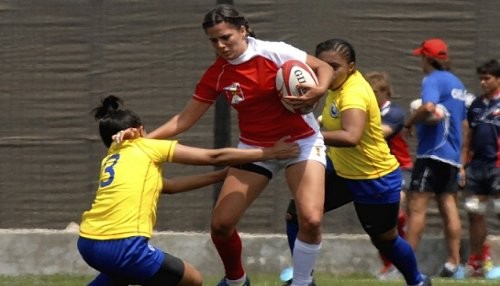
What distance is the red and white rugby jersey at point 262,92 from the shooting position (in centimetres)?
862

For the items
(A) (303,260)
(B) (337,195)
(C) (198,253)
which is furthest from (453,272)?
(A) (303,260)

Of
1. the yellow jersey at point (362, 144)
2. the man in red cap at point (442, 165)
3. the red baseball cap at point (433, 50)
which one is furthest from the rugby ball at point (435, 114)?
the yellow jersey at point (362, 144)

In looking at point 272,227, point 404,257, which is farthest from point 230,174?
point 272,227

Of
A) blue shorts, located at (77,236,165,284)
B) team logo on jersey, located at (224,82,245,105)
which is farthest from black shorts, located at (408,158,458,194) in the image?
blue shorts, located at (77,236,165,284)

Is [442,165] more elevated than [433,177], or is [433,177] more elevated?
[442,165]

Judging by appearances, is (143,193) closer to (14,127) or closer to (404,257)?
(404,257)

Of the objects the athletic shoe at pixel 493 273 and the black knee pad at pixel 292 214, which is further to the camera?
the athletic shoe at pixel 493 273

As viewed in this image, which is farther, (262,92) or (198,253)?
(198,253)

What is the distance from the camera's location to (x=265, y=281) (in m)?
10.5

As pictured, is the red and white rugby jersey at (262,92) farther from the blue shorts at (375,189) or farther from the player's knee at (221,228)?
the blue shorts at (375,189)

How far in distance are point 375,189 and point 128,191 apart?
2.06m

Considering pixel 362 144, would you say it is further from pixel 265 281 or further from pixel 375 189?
pixel 265 281

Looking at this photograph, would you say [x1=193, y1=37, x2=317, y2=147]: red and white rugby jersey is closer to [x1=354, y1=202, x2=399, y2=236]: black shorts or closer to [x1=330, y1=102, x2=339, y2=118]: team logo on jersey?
[x1=330, y1=102, x2=339, y2=118]: team logo on jersey

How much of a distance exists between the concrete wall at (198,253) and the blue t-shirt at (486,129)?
750 millimetres
